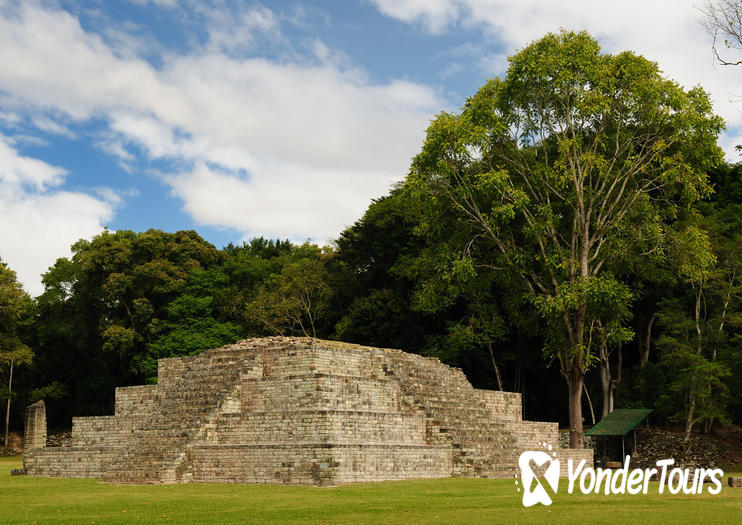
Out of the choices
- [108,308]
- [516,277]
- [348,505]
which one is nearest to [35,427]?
[108,308]

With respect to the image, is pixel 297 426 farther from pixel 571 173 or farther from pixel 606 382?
pixel 606 382

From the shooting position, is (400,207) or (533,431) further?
(400,207)

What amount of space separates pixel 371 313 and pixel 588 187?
15.0 metres

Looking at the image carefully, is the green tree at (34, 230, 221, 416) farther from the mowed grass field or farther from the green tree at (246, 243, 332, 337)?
the mowed grass field

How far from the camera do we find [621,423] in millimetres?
32312

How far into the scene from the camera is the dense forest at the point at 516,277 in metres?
28.7

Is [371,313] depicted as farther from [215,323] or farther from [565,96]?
[565,96]

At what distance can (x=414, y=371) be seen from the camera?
25531 millimetres

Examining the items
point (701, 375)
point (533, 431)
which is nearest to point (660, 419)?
point (701, 375)

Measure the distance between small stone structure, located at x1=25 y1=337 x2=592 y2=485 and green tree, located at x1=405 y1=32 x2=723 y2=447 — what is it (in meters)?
4.87

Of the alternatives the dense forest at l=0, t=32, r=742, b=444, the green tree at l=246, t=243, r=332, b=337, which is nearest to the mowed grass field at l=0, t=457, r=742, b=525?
the dense forest at l=0, t=32, r=742, b=444

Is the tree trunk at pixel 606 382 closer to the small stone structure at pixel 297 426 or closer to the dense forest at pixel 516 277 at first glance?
the dense forest at pixel 516 277

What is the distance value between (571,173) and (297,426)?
1424cm

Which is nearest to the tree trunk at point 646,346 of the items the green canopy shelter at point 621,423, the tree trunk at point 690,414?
the tree trunk at point 690,414
